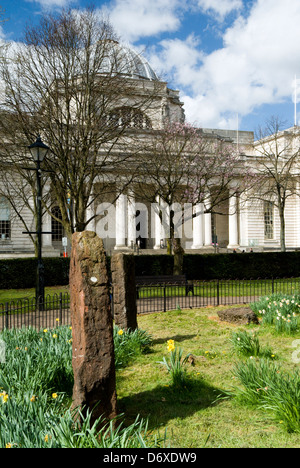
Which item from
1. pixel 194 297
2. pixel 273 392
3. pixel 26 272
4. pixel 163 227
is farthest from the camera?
pixel 163 227

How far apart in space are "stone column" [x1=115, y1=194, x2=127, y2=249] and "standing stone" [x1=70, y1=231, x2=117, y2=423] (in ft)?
105

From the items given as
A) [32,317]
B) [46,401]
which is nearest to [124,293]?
[32,317]

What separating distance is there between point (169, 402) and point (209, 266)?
1806 centimetres

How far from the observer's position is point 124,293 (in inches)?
302

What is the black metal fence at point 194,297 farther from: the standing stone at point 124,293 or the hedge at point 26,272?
the hedge at point 26,272

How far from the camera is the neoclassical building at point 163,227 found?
3410 cm

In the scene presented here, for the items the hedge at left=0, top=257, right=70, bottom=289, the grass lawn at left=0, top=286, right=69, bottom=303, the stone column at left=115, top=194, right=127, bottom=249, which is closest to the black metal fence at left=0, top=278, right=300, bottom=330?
the grass lawn at left=0, top=286, right=69, bottom=303

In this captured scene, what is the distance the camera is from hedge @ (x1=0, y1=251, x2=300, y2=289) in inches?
753

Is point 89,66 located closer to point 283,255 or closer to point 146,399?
point 146,399

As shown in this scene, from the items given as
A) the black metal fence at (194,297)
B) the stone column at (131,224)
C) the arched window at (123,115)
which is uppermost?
the arched window at (123,115)

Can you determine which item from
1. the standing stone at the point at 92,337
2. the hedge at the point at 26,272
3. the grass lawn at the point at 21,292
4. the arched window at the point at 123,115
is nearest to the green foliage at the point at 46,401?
the standing stone at the point at 92,337

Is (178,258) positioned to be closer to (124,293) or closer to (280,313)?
(280,313)

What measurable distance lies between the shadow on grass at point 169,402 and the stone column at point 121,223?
31.1m
